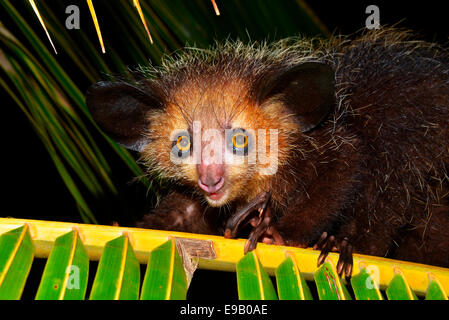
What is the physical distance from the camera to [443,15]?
523 cm

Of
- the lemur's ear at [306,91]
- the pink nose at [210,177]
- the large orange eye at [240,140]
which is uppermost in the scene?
the lemur's ear at [306,91]

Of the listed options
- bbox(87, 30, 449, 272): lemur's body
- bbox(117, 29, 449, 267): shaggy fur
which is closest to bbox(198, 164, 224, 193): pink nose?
bbox(87, 30, 449, 272): lemur's body

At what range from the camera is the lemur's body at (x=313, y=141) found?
102 inches

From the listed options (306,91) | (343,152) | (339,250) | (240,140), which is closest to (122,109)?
(240,140)

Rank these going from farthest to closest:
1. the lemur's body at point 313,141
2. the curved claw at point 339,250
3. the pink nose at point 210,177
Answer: the lemur's body at point 313,141 → the pink nose at point 210,177 → the curved claw at point 339,250

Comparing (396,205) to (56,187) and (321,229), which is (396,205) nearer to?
(321,229)

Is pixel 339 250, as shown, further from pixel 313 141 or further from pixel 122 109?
pixel 122 109

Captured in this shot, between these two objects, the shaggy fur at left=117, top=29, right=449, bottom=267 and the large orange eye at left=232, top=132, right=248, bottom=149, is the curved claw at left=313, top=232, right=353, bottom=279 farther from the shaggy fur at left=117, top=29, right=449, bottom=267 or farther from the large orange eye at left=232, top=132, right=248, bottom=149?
the large orange eye at left=232, top=132, right=248, bottom=149

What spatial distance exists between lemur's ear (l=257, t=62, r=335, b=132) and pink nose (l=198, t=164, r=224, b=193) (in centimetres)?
60

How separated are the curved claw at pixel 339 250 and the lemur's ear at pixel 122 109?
4.19 feet

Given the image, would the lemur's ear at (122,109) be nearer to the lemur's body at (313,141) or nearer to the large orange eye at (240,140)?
the lemur's body at (313,141)

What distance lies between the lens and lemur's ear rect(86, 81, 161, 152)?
2.65 m

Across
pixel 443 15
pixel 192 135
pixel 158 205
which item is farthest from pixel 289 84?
→ pixel 443 15

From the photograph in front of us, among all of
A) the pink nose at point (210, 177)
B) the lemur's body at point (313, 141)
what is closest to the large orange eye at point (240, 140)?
the lemur's body at point (313, 141)
